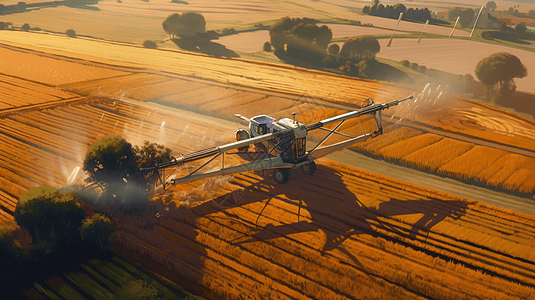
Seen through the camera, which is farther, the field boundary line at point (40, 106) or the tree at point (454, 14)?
the tree at point (454, 14)

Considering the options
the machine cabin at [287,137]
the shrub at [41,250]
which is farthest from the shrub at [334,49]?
the shrub at [41,250]

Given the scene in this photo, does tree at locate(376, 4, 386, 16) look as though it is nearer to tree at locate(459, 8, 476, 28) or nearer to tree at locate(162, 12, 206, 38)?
tree at locate(459, 8, 476, 28)

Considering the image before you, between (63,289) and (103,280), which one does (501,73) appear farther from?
(63,289)

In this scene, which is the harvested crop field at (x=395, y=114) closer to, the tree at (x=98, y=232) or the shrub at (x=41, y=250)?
the tree at (x=98, y=232)

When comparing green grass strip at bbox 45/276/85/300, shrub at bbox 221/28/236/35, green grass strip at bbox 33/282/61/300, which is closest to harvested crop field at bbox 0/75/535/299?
green grass strip at bbox 45/276/85/300

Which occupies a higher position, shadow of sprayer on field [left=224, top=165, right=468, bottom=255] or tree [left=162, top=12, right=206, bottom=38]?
tree [left=162, top=12, right=206, bottom=38]

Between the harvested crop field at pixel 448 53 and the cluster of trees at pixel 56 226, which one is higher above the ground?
the harvested crop field at pixel 448 53

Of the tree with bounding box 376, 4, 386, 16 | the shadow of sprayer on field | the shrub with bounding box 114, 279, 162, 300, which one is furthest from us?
the tree with bounding box 376, 4, 386, 16

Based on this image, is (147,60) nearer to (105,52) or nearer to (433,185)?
(105,52)
